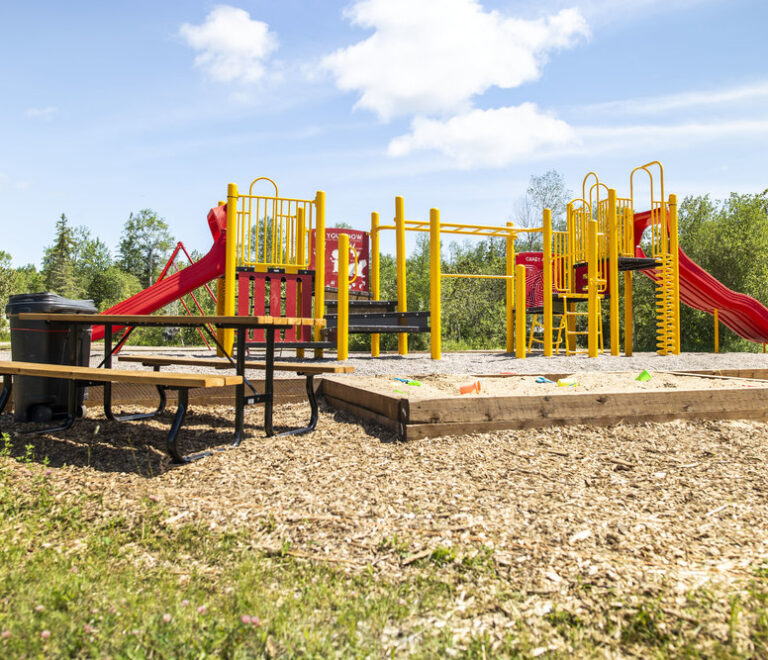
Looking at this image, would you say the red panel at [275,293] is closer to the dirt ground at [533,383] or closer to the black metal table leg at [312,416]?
the dirt ground at [533,383]

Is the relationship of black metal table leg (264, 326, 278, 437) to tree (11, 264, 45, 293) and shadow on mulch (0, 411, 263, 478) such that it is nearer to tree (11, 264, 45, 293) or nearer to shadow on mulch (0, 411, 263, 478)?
shadow on mulch (0, 411, 263, 478)

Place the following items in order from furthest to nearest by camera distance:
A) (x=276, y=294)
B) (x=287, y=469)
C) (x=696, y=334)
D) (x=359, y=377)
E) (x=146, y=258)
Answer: (x=146, y=258)
(x=696, y=334)
(x=276, y=294)
(x=359, y=377)
(x=287, y=469)

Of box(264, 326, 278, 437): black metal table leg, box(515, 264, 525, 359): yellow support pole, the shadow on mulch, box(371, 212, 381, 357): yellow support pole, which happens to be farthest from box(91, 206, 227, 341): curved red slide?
box(264, 326, 278, 437): black metal table leg

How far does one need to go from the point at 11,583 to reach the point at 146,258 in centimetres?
5306

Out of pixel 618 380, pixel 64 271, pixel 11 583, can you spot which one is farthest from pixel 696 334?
pixel 64 271

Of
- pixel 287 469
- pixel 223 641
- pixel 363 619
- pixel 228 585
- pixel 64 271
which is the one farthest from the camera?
pixel 64 271

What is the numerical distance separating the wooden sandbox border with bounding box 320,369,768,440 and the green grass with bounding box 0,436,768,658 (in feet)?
4.90

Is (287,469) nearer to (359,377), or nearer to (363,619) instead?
(363,619)

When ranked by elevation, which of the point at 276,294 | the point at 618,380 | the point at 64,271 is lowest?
the point at 618,380

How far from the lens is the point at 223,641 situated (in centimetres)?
181

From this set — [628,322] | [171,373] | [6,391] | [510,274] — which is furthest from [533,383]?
[628,322]

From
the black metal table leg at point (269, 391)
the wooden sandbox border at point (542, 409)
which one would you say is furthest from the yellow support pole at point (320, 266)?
the black metal table leg at point (269, 391)

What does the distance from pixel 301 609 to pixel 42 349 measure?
3.84 m

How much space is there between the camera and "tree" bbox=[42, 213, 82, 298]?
44.7 metres
